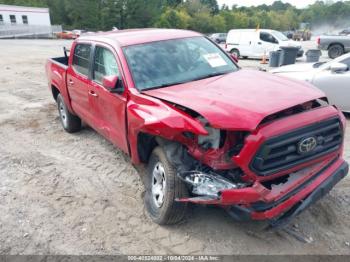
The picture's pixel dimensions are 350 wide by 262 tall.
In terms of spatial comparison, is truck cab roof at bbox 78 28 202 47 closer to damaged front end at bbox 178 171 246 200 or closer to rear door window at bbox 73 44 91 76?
rear door window at bbox 73 44 91 76

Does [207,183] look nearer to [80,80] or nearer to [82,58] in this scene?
[80,80]

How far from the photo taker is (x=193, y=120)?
9.91 feet

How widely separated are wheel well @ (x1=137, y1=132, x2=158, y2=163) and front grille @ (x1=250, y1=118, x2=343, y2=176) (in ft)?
4.16

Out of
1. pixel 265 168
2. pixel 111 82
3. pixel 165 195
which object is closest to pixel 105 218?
pixel 165 195

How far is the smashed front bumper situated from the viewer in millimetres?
2834

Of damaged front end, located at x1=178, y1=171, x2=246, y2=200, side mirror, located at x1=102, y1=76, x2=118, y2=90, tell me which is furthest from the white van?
damaged front end, located at x1=178, y1=171, x2=246, y2=200

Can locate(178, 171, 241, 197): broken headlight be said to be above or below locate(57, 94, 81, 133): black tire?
above

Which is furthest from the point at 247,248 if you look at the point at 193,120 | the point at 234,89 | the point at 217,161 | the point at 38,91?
the point at 38,91

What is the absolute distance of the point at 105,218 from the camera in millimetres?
3818

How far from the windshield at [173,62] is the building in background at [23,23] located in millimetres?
42079

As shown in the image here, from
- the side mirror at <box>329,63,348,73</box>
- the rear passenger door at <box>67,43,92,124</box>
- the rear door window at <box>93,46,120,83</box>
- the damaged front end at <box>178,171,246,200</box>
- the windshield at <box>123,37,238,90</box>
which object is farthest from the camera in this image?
the side mirror at <box>329,63,348,73</box>

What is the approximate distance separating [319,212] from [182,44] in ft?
8.48

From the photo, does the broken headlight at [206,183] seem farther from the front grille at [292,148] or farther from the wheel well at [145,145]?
the wheel well at [145,145]

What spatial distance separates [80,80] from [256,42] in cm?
1601
